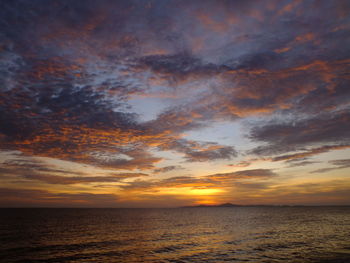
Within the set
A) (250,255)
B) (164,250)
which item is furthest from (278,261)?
(164,250)

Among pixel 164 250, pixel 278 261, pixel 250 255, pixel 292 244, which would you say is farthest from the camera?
pixel 292 244

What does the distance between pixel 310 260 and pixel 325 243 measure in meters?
14.6

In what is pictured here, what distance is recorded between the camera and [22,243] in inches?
1559

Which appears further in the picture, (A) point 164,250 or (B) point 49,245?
(B) point 49,245

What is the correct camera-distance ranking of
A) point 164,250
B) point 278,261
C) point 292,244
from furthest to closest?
point 292,244, point 164,250, point 278,261

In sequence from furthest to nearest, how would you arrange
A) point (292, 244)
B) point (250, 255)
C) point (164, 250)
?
point (292, 244) < point (164, 250) < point (250, 255)

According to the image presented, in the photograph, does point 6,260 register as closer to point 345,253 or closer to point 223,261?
point 223,261

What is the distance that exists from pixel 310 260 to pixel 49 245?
39.6 meters

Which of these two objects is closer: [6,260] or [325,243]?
[6,260]

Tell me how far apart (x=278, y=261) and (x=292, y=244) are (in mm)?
13005

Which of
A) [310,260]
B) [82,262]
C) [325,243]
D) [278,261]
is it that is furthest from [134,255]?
[325,243]

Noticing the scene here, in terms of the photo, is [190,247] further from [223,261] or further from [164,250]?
[223,261]

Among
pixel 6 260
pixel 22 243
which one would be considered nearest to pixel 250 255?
pixel 6 260

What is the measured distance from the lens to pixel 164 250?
3384cm
